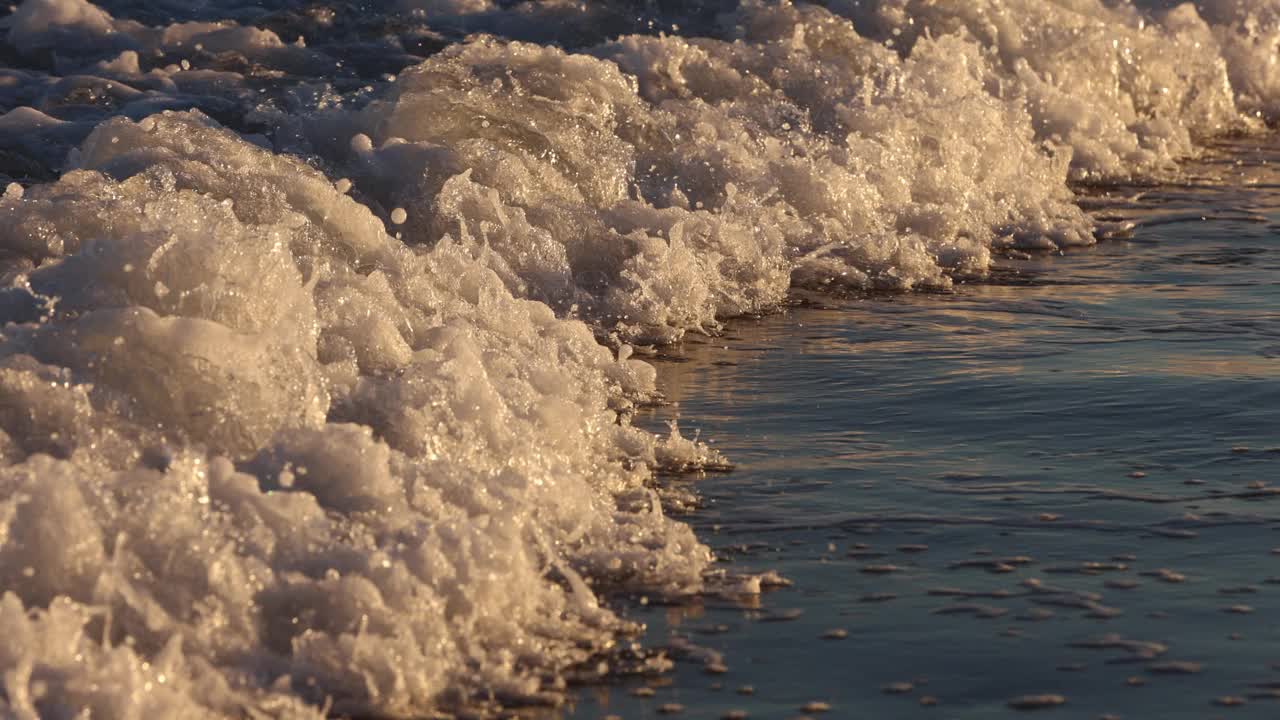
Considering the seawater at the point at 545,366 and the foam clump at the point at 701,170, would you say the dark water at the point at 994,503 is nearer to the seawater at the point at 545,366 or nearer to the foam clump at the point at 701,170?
the seawater at the point at 545,366

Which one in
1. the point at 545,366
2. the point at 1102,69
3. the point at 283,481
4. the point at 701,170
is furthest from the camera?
the point at 1102,69

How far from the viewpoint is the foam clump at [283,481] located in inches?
167

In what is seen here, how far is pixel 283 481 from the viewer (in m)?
4.84

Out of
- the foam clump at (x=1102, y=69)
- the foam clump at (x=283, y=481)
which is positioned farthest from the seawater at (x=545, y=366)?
the foam clump at (x=1102, y=69)

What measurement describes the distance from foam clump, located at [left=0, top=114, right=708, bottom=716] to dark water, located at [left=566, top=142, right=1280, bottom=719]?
0.31m

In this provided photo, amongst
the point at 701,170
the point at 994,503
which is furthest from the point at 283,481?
the point at 701,170

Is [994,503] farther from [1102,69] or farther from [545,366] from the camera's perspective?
[1102,69]

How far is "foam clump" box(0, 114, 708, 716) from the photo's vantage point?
4242 mm

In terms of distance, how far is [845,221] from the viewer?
9.77m

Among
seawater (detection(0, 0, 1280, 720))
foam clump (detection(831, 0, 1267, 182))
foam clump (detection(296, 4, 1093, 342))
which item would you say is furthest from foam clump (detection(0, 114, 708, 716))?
foam clump (detection(831, 0, 1267, 182))

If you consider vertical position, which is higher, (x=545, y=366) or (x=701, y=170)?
(x=701, y=170)

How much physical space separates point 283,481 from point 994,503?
1928mm

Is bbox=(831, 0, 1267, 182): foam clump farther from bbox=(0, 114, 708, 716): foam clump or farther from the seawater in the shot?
bbox=(0, 114, 708, 716): foam clump

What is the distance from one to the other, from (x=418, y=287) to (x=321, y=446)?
188 cm
